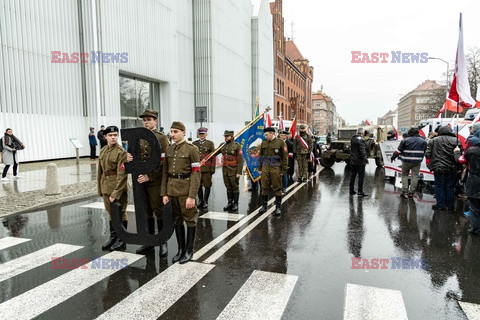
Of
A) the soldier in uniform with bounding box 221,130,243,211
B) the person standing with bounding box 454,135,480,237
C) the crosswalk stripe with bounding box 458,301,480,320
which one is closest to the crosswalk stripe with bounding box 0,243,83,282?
the soldier in uniform with bounding box 221,130,243,211

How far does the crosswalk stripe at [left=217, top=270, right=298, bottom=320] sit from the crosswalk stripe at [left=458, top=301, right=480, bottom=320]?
1766mm

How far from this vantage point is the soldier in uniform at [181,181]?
468 cm

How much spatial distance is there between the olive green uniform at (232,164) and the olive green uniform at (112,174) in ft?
10.1

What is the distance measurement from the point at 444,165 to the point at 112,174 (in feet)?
23.4

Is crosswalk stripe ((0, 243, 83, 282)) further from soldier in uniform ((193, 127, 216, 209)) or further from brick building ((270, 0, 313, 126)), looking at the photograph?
brick building ((270, 0, 313, 126))

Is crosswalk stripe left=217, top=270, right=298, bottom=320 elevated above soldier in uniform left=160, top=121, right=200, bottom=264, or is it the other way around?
soldier in uniform left=160, top=121, right=200, bottom=264

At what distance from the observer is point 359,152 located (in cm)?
941

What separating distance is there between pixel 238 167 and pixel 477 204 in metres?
4.79

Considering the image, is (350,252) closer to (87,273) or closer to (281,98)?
→ (87,273)

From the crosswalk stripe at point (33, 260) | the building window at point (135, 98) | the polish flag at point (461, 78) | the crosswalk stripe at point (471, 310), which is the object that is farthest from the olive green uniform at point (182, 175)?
the building window at point (135, 98)

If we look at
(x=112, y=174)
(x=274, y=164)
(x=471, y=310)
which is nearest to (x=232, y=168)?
(x=274, y=164)

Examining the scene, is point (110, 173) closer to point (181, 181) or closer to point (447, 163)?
point (181, 181)

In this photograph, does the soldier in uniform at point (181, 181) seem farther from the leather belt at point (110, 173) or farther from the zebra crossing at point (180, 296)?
the leather belt at point (110, 173)

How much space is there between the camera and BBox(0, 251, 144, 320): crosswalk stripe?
3.39 meters
